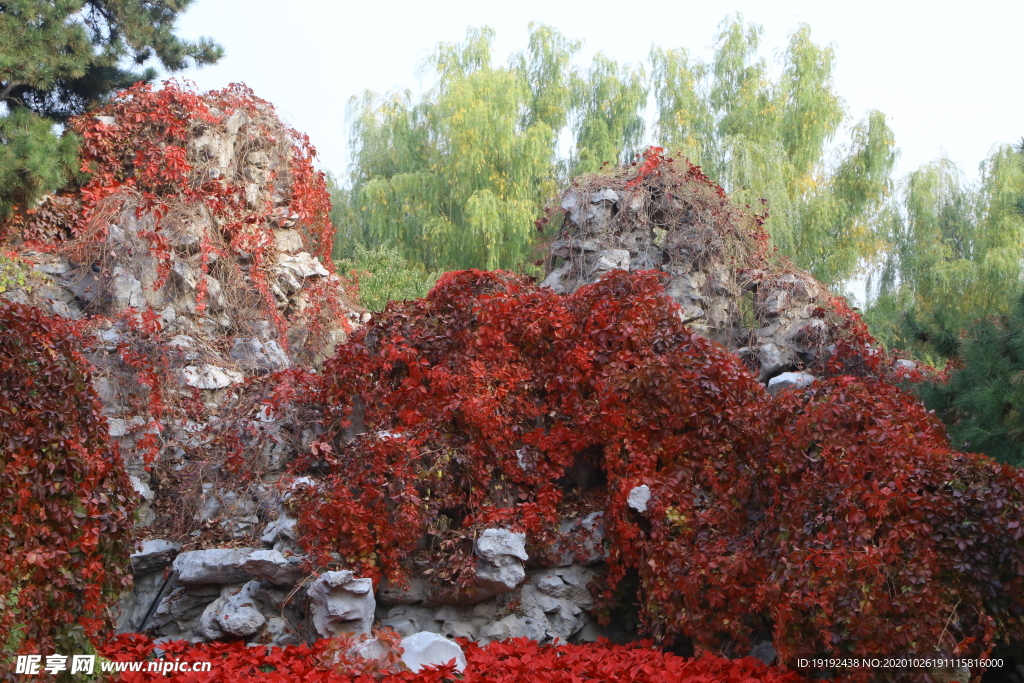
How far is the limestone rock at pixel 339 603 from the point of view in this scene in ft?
13.9

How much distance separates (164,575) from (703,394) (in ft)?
11.3

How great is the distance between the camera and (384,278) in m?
11.0

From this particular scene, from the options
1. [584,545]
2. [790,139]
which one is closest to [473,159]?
[790,139]

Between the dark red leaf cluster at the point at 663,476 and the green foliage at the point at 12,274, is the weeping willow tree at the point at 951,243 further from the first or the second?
the green foliage at the point at 12,274

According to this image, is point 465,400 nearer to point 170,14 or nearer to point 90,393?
point 90,393

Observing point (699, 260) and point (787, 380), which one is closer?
point (787, 380)

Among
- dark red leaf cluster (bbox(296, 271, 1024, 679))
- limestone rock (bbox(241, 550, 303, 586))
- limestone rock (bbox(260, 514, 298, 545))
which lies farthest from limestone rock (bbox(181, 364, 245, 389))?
limestone rock (bbox(241, 550, 303, 586))

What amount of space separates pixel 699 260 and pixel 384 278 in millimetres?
5243

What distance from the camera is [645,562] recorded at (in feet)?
14.7

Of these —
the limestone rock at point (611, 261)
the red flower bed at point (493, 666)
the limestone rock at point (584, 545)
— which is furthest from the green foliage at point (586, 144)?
the red flower bed at point (493, 666)

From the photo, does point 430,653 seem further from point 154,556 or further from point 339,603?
point 154,556

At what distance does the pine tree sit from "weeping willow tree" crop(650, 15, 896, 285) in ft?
23.2

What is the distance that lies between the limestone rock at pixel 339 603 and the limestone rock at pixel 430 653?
444mm

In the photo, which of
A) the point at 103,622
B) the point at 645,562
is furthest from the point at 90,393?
the point at 645,562
